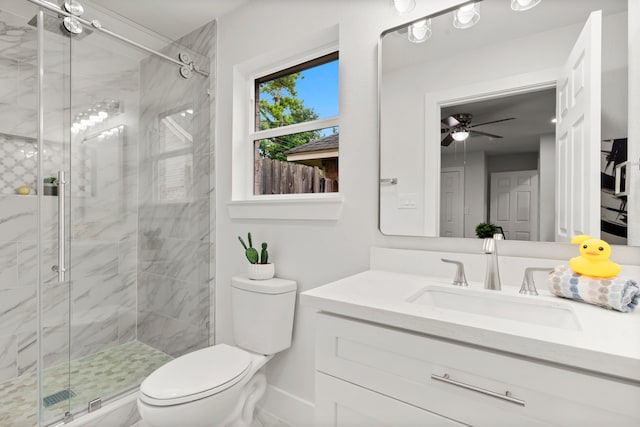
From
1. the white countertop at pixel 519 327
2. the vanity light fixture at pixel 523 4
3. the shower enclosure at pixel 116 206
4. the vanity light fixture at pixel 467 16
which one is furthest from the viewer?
the shower enclosure at pixel 116 206

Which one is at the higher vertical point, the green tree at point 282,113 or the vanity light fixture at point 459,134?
the green tree at point 282,113

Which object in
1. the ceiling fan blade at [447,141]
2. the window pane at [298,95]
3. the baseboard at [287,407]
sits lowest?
the baseboard at [287,407]

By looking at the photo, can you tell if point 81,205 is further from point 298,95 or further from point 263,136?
point 298,95

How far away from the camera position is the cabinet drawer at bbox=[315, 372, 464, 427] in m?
0.83

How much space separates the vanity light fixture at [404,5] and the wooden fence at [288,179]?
85 centimetres

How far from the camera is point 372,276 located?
1.34m

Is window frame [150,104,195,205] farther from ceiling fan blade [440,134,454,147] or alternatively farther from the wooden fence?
ceiling fan blade [440,134,454,147]

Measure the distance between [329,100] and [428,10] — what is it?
660mm

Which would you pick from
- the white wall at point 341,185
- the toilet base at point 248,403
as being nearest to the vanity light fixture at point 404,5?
the white wall at point 341,185

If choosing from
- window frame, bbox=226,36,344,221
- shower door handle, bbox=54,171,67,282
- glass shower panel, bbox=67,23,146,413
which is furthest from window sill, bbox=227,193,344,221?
shower door handle, bbox=54,171,67,282

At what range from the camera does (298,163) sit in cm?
198

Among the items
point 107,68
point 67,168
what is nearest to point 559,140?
point 67,168

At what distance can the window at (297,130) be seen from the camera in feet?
6.06

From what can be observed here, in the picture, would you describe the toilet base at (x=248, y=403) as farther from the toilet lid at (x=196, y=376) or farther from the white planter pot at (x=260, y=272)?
the white planter pot at (x=260, y=272)
